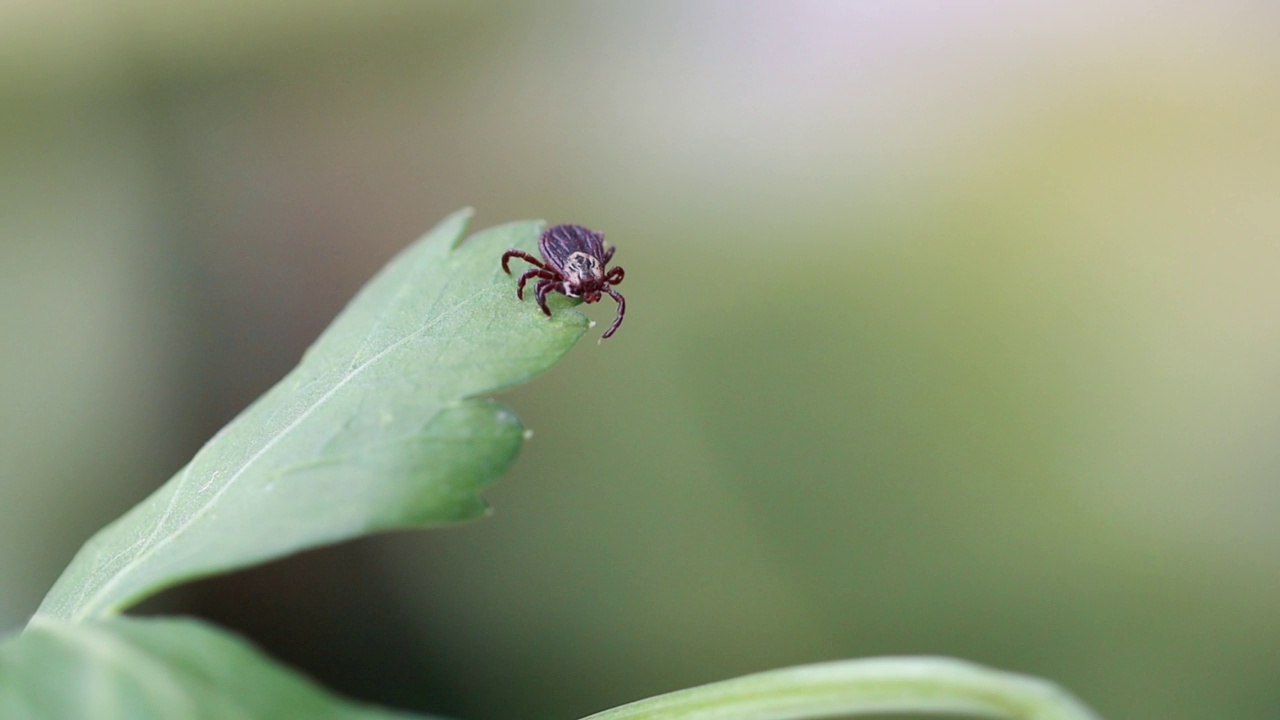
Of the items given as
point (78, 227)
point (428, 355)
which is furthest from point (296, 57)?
point (428, 355)

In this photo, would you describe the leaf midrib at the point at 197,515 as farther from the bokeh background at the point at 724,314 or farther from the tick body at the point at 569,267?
the bokeh background at the point at 724,314

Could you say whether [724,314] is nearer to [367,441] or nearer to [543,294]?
[543,294]

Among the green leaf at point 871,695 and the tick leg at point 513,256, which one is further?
the tick leg at point 513,256

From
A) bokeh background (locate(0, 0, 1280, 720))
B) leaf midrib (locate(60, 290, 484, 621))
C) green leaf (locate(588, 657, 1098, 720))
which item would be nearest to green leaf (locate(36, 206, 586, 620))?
leaf midrib (locate(60, 290, 484, 621))

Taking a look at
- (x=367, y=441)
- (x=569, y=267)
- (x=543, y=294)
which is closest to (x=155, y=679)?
(x=367, y=441)

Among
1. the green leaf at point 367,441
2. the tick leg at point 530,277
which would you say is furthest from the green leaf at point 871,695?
the tick leg at point 530,277

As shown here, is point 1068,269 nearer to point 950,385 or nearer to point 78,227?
point 950,385

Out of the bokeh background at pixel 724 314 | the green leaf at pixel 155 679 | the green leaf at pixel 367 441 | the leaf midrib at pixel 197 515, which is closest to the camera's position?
the green leaf at pixel 155 679
